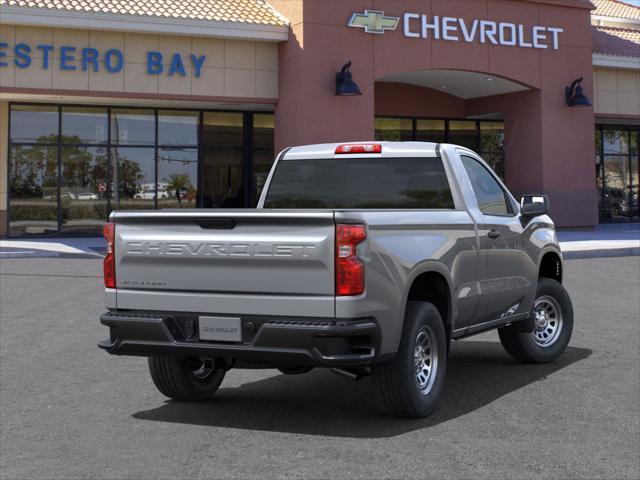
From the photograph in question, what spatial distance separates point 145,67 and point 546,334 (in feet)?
63.2

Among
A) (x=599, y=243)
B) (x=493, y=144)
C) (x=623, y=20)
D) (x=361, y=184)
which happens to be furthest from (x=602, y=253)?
(x=623, y=20)

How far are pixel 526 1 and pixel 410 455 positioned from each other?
26.2 metres

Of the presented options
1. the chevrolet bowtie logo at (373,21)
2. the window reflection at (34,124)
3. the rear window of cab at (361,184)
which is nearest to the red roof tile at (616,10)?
the chevrolet bowtie logo at (373,21)

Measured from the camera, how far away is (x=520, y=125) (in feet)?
101

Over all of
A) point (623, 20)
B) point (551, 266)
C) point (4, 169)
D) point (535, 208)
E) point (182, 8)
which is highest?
point (623, 20)

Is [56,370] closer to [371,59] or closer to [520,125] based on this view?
[371,59]

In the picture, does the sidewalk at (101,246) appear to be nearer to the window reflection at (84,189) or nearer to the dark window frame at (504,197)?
the window reflection at (84,189)

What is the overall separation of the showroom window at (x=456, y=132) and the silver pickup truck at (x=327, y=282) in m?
24.7

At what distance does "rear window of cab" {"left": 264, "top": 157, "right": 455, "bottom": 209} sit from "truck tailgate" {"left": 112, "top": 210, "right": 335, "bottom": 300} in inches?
70.3

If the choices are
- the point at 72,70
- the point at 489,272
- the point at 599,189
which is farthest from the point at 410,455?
the point at 599,189

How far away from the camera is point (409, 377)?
619 cm

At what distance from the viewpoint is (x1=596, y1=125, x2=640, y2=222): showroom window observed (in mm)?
36469

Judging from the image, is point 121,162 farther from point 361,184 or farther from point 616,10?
point 616,10

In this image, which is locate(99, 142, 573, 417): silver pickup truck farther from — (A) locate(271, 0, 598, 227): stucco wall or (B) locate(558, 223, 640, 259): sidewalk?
(A) locate(271, 0, 598, 227): stucco wall
